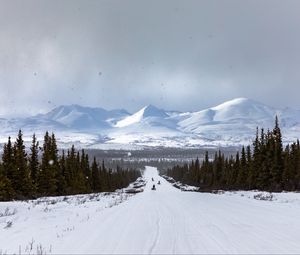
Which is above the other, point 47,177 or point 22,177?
point 22,177

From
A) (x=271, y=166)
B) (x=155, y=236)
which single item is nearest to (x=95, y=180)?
(x=271, y=166)

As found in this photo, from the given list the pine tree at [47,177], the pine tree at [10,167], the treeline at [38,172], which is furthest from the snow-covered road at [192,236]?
the pine tree at [47,177]

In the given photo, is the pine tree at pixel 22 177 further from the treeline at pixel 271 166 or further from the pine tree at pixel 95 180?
the pine tree at pixel 95 180

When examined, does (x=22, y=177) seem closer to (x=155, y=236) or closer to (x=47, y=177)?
(x=47, y=177)

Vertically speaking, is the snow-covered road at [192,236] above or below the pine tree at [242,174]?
above

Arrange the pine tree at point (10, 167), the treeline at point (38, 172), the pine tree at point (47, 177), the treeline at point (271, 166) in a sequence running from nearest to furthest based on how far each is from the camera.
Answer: the treeline at point (38, 172) → the pine tree at point (10, 167) → the pine tree at point (47, 177) → the treeline at point (271, 166)

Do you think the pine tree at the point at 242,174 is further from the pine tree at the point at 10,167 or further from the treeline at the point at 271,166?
the pine tree at the point at 10,167

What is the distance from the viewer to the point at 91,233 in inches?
510

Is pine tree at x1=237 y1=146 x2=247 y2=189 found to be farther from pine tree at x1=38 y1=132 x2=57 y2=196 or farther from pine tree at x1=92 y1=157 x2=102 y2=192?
pine tree at x1=38 y1=132 x2=57 y2=196

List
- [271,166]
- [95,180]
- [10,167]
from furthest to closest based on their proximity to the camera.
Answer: [95,180]
[271,166]
[10,167]

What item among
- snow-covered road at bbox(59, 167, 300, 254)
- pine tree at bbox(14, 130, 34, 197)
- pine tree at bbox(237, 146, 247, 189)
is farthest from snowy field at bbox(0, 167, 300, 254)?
pine tree at bbox(237, 146, 247, 189)

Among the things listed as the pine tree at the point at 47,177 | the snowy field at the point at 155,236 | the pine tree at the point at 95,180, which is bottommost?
the pine tree at the point at 95,180

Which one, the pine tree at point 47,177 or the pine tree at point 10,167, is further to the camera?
the pine tree at point 47,177

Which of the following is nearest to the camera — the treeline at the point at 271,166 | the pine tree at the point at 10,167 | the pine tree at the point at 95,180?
the pine tree at the point at 10,167
